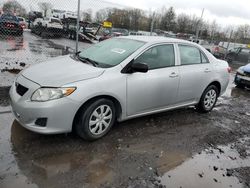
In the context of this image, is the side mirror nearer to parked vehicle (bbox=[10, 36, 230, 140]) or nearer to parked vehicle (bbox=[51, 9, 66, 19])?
parked vehicle (bbox=[10, 36, 230, 140])

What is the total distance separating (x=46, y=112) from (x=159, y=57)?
234 centimetres

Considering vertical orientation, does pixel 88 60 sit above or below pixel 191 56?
below

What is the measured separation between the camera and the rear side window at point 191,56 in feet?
17.1

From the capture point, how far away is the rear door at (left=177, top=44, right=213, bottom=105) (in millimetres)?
5156

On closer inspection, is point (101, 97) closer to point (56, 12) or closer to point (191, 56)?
point (191, 56)

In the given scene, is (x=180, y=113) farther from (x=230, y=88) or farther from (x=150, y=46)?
(x=230, y=88)

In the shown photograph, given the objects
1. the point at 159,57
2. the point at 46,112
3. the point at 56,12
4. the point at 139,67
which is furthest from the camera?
the point at 56,12

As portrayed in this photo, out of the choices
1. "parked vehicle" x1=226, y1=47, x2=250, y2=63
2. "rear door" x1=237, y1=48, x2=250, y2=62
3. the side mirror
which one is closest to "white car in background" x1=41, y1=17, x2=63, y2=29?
"parked vehicle" x1=226, y1=47, x2=250, y2=63

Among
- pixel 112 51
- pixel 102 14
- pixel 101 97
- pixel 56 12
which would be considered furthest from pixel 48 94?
pixel 56 12

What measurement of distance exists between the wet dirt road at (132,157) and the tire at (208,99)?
690 mm

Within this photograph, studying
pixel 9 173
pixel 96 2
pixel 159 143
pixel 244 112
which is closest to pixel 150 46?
pixel 159 143

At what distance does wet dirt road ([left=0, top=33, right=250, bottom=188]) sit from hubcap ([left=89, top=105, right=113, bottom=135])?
0.21 meters

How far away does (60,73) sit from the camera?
3875 millimetres

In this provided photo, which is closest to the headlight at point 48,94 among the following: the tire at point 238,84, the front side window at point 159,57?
the front side window at point 159,57
